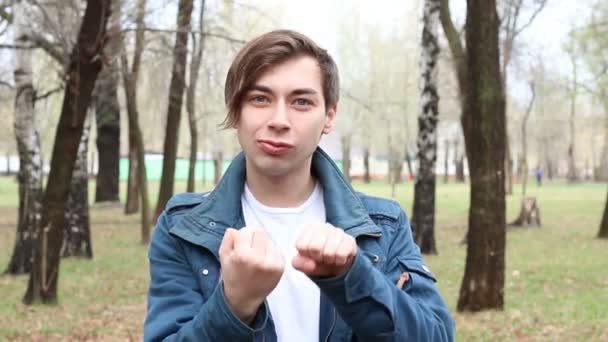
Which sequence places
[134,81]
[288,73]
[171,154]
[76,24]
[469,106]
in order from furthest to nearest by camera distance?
1. [171,154]
2. [134,81]
3. [76,24]
4. [469,106]
5. [288,73]

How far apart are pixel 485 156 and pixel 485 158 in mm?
22

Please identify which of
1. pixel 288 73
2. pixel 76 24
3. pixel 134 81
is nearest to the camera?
pixel 288 73

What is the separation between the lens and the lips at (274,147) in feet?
5.94

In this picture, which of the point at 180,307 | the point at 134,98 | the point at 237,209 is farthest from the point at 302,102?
the point at 134,98

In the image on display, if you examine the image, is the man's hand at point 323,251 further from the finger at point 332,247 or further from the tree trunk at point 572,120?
the tree trunk at point 572,120

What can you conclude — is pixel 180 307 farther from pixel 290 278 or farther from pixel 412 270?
pixel 412 270

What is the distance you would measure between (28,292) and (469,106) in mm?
6135

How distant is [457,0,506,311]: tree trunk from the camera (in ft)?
29.1

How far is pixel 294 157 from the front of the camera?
1.85 metres

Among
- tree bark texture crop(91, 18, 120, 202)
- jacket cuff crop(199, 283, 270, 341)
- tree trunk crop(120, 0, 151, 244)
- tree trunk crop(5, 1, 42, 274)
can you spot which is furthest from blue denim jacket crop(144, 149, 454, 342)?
tree bark texture crop(91, 18, 120, 202)

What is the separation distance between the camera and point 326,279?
1575 millimetres

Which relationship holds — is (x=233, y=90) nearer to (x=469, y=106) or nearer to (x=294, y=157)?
(x=294, y=157)

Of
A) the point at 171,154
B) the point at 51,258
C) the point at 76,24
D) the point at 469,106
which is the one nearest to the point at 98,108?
the point at 171,154

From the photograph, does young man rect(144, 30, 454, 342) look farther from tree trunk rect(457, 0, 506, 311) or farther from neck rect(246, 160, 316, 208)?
tree trunk rect(457, 0, 506, 311)
